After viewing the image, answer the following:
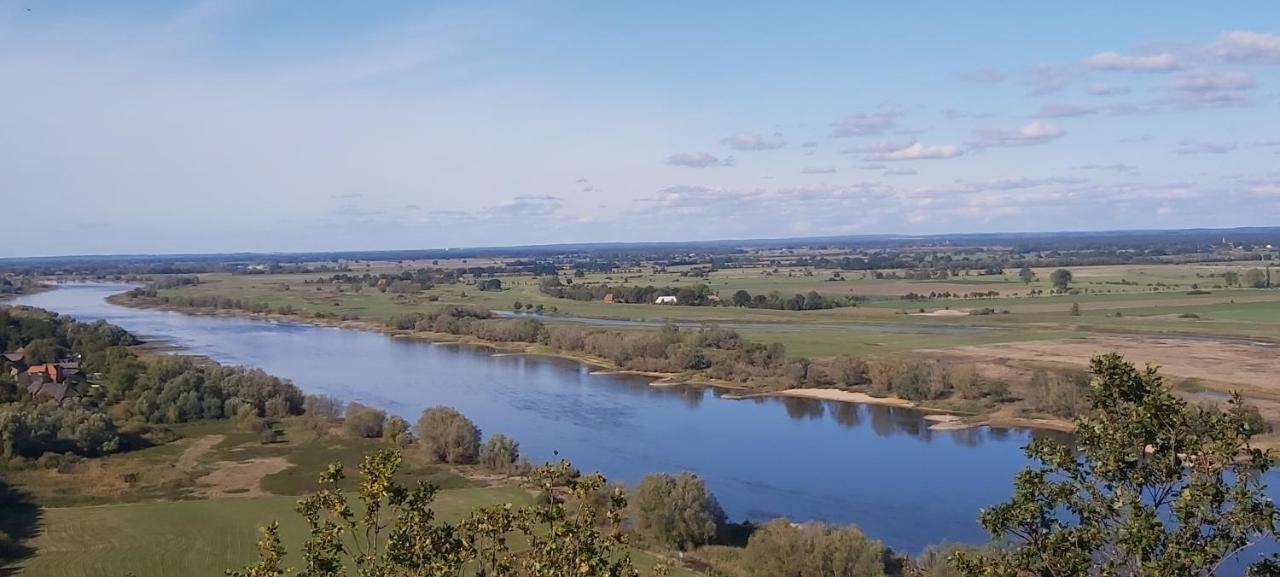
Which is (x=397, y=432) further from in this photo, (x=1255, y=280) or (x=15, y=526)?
(x=1255, y=280)

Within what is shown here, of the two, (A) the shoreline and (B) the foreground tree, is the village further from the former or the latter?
(B) the foreground tree

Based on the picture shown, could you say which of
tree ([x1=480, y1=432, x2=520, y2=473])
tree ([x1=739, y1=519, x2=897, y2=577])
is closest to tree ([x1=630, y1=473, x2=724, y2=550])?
tree ([x1=739, y1=519, x2=897, y2=577])

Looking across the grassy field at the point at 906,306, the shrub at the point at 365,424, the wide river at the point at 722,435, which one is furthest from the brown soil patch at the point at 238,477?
the grassy field at the point at 906,306

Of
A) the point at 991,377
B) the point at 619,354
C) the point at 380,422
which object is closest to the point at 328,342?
the point at 619,354

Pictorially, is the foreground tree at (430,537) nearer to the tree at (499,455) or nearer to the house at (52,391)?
the tree at (499,455)

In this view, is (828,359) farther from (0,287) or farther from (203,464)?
(0,287)
